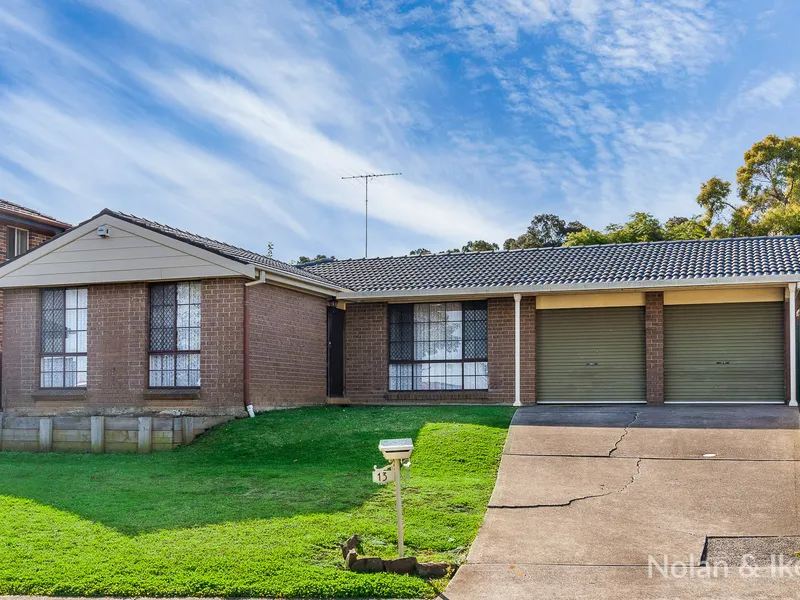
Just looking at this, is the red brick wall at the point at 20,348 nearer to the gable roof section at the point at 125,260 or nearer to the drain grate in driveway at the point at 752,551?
the gable roof section at the point at 125,260

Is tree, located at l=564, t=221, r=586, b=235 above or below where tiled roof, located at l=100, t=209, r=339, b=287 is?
above

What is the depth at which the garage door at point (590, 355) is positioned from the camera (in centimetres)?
1928

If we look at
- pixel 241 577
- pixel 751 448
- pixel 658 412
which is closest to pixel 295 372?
pixel 658 412

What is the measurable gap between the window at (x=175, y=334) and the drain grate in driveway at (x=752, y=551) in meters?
11.0

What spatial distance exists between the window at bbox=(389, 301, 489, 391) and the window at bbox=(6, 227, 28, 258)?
36.0 feet

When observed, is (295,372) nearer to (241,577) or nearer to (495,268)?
(495,268)

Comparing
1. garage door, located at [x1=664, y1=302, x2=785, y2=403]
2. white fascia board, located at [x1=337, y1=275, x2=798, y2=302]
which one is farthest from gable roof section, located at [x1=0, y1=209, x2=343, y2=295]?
garage door, located at [x1=664, y1=302, x2=785, y2=403]

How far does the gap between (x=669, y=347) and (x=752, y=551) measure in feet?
36.5

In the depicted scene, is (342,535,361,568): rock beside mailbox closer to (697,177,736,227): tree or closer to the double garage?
the double garage

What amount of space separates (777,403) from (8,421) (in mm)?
15161

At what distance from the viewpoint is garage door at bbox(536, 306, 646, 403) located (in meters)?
19.3

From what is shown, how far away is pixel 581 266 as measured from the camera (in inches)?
803

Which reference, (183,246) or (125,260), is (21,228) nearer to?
(125,260)

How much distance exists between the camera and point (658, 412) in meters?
16.8
